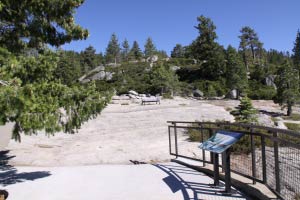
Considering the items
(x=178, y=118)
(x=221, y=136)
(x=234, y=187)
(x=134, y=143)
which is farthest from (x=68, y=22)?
(x=178, y=118)

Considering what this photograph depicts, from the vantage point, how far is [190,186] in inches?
263

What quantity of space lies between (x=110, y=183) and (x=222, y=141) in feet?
9.05

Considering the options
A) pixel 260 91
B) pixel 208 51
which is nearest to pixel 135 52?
pixel 208 51

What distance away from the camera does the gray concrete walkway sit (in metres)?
6.38

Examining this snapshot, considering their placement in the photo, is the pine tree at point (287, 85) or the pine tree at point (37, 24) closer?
the pine tree at point (37, 24)

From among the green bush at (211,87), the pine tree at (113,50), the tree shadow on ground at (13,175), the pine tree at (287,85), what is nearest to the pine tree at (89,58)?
the pine tree at (113,50)

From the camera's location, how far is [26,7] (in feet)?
22.8

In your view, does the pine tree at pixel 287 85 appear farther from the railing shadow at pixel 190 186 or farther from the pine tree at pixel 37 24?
the pine tree at pixel 37 24

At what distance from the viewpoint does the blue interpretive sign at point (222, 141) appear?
5.55 m

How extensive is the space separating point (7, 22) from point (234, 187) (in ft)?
18.3

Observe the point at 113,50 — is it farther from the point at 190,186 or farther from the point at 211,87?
the point at 190,186

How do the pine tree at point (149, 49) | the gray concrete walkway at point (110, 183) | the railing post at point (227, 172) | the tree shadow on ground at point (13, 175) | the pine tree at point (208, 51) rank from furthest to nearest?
the pine tree at point (149, 49) < the pine tree at point (208, 51) < the tree shadow on ground at point (13, 175) < the gray concrete walkway at point (110, 183) < the railing post at point (227, 172)

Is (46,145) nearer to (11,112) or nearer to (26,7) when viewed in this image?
(26,7)

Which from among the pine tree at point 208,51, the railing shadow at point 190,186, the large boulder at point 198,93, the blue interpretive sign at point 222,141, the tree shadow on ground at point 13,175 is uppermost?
the pine tree at point 208,51
